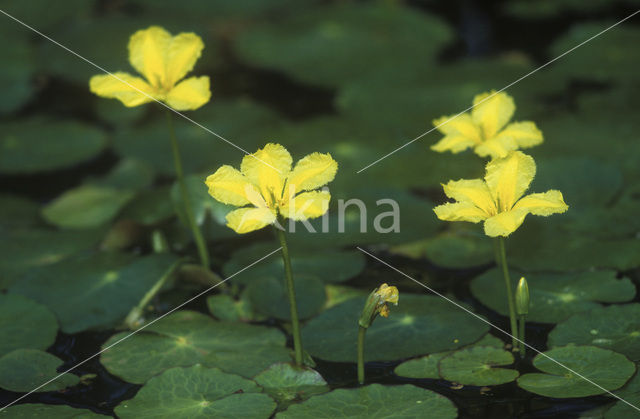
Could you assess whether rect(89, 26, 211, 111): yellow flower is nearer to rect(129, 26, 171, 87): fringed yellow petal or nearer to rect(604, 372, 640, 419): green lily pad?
rect(129, 26, 171, 87): fringed yellow petal

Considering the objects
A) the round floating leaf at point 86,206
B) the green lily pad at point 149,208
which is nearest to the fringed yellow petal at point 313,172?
the green lily pad at point 149,208

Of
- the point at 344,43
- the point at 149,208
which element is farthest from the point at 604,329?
the point at 344,43

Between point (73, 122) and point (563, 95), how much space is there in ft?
5.67

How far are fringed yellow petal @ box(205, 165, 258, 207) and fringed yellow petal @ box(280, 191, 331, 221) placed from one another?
0.25ft

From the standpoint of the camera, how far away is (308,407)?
1.35 metres

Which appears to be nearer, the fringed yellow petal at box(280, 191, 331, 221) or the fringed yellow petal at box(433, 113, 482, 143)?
the fringed yellow petal at box(280, 191, 331, 221)

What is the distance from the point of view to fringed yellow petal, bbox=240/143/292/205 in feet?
4.40

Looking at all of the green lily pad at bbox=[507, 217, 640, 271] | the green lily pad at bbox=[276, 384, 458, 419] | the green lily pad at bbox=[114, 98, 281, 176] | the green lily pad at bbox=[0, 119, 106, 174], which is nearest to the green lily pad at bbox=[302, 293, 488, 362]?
the green lily pad at bbox=[276, 384, 458, 419]

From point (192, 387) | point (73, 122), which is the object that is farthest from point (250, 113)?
point (192, 387)

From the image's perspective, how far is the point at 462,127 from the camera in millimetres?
1582

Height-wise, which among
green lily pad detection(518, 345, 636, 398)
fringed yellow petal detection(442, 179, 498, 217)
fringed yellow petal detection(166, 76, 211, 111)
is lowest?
green lily pad detection(518, 345, 636, 398)

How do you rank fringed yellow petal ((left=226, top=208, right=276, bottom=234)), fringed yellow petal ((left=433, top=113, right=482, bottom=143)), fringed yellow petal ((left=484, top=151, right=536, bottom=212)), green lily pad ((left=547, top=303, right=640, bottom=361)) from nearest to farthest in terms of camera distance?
fringed yellow petal ((left=226, top=208, right=276, bottom=234)), fringed yellow petal ((left=484, top=151, right=536, bottom=212)), green lily pad ((left=547, top=303, right=640, bottom=361)), fringed yellow petal ((left=433, top=113, right=482, bottom=143))

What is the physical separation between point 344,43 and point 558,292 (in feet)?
5.55

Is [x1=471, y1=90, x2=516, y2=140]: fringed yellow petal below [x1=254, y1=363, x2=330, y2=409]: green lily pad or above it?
above
